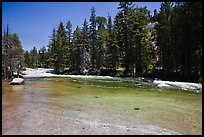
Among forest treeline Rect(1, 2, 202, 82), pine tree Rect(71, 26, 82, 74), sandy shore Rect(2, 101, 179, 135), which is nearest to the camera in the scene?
sandy shore Rect(2, 101, 179, 135)

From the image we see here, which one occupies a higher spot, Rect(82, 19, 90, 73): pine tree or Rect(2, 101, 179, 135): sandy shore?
Rect(82, 19, 90, 73): pine tree

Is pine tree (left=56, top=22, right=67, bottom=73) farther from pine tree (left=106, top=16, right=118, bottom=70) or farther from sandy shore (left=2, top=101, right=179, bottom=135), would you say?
sandy shore (left=2, top=101, right=179, bottom=135)

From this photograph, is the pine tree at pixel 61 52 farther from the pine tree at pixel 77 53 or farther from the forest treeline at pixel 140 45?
the pine tree at pixel 77 53

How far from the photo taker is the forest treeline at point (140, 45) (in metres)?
30.2

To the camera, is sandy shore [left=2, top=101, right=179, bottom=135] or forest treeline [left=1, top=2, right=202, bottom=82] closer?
sandy shore [left=2, top=101, right=179, bottom=135]

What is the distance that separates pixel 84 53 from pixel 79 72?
36.8ft

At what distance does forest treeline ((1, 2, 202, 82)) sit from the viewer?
3019 cm

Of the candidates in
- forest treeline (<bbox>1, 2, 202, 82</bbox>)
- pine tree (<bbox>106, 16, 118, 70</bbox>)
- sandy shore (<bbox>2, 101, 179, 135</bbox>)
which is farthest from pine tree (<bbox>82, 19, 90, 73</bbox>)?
sandy shore (<bbox>2, 101, 179, 135</bbox>)

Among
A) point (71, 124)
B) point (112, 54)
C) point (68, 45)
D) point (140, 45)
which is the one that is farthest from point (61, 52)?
point (71, 124)

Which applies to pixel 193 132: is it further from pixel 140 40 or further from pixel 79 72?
pixel 79 72

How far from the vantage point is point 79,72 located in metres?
61.7

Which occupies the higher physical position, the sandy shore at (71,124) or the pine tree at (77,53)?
the pine tree at (77,53)

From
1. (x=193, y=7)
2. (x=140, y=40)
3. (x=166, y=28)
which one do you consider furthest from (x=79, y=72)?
(x=193, y=7)

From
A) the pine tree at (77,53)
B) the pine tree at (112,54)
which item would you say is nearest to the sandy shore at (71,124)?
the pine tree at (112,54)
